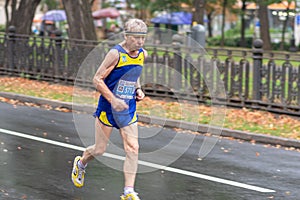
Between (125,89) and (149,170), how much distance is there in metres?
2.21

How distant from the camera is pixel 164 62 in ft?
51.1

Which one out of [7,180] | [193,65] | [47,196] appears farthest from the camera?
[193,65]

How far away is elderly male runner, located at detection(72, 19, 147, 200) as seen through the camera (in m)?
6.74

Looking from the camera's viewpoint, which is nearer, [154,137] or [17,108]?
[154,137]

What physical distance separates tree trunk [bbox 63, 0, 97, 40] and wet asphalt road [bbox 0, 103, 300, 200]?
7618mm

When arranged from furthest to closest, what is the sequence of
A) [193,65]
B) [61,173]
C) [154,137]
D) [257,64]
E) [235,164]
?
1. [193,65]
2. [257,64]
3. [154,137]
4. [235,164]
5. [61,173]

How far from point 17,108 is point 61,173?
6099 mm

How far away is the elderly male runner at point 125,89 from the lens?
22.1 ft

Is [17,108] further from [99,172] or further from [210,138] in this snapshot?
[99,172]

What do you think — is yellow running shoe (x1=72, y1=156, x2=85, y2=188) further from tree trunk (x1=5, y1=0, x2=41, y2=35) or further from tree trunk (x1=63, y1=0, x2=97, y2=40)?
tree trunk (x1=5, y1=0, x2=41, y2=35)

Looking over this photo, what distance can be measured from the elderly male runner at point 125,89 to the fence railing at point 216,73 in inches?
229

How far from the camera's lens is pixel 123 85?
22.6 ft

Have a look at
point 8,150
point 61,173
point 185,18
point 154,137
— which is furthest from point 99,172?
point 185,18

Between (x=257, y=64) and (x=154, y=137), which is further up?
(x=257, y=64)
